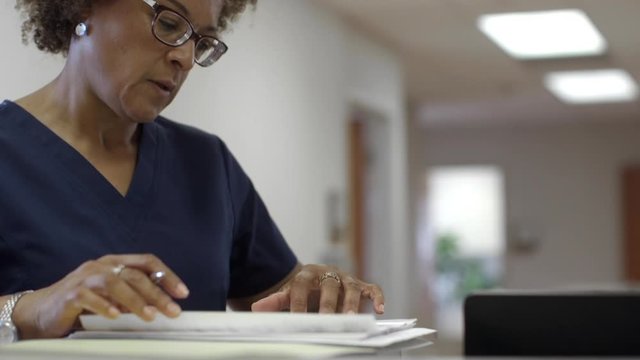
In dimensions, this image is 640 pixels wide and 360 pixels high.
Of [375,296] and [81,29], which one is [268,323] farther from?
[81,29]

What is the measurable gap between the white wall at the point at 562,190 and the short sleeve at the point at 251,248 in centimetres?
754

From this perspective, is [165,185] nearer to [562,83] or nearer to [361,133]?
[361,133]

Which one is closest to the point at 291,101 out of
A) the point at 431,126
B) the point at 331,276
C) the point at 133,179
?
the point at 133,179

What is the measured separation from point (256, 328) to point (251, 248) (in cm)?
57

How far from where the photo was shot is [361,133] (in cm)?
582

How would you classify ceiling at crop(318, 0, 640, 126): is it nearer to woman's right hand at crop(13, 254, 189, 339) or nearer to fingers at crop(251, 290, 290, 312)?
fingers at crop(251, 290, 290, 312)

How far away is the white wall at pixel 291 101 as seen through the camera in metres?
3.56

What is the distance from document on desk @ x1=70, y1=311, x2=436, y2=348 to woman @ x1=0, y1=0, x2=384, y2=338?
260mm

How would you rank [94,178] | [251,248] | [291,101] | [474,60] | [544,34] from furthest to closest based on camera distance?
[474,60] → [544,34] → [291,101] → [251,248] → [94,178]

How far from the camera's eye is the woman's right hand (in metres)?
0.85

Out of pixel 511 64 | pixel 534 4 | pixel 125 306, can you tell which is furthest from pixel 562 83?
pixel 125 306

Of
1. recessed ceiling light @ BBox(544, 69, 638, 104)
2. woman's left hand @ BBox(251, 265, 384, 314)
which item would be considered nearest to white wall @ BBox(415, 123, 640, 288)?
recessed ceiling light @ BBox(544, 69, 638, 104)

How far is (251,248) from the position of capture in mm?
1379

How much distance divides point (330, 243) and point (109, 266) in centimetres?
387
